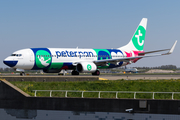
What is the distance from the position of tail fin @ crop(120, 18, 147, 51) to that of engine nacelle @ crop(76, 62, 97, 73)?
14088mm

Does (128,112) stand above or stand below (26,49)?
below

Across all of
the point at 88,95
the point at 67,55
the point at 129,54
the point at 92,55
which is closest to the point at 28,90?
the point at 88,95

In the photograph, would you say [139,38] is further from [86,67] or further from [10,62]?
[10,62]

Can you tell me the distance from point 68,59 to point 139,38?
19.6 metres

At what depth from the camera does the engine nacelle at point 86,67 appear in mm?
53603

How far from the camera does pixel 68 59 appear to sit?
55344 mm

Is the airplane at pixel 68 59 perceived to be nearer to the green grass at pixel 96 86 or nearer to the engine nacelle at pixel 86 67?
the engine nacelle at pixel 86 67

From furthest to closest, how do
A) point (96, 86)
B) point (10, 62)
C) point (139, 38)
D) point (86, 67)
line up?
point (139, 38)
point (86, 67)
point (10, 62)
point (96, 86)

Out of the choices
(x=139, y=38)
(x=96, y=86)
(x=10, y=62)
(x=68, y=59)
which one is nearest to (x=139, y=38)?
(x=139, y=38)

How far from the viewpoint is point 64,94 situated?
34.0 metres

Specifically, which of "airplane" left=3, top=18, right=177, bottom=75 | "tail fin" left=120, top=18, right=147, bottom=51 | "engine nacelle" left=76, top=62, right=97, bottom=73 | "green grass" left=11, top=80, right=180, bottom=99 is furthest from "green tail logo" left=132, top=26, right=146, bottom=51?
"green grass" left=11, top=80, right=180, bottom=99

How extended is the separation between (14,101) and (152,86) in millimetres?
15139

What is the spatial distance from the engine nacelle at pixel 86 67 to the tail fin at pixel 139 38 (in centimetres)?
1409

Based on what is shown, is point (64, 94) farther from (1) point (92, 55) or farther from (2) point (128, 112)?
(1) point (92, 55)
